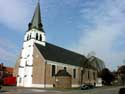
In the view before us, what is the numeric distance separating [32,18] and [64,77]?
20.8 metres

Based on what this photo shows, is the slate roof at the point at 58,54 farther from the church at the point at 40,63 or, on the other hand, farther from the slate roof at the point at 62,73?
the slate roof at the point at 62,73

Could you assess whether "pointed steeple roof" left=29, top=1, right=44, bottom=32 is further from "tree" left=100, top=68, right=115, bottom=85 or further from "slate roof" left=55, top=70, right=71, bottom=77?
"tree" left=100, top=68, right=115, bottom=85

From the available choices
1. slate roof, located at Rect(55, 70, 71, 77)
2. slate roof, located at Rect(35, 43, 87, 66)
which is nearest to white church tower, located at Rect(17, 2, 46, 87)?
slate roof, located at Rect(35, 43, 87, 66)

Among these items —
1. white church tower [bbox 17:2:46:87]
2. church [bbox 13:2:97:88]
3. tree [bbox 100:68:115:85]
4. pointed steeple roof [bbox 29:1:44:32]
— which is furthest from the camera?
tree [bbox 100:68:115:85]

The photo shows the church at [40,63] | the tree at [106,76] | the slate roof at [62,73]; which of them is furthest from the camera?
the tree at [106,76]

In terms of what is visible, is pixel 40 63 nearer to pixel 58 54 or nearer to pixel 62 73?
pixel 62 73

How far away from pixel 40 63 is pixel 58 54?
1117 centimetres

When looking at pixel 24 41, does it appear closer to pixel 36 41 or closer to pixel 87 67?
pixel 36 41

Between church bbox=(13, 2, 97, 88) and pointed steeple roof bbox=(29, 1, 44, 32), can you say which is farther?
pointed steeple roof bbox=(29, 1, 44, 32)

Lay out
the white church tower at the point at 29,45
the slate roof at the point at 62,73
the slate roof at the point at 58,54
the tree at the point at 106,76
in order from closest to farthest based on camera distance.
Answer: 1. the slate roof at the point at 62,73
2. the white church tower at the point at 29,45
3. the slate roof at the point at 58,54
4. the tree at the point at 106,76

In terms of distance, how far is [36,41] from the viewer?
6419 centimetres

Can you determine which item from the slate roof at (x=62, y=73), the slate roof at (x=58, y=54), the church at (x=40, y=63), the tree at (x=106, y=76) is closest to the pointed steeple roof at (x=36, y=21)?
the church at (x=40, y=63)

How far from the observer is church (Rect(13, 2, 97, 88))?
59.7m

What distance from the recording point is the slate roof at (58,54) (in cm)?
6306
